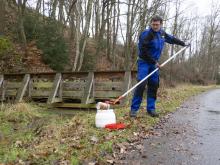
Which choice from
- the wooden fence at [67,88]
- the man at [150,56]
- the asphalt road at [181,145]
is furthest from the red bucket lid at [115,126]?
the wooden fence at [67,88]

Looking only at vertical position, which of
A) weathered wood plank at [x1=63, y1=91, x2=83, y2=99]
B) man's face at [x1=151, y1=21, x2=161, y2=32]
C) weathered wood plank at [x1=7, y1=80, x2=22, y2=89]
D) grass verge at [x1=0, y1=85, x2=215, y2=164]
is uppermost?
man's face at [x1=151, y1=21, x2=161, y2=32]

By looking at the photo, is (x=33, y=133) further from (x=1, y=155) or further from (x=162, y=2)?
(x=162, y=2)

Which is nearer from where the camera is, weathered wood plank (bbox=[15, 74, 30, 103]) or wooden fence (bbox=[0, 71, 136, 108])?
wooden fence (bbox=[0, 71, 136, 108])

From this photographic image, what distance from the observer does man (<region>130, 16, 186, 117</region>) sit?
7473 mm

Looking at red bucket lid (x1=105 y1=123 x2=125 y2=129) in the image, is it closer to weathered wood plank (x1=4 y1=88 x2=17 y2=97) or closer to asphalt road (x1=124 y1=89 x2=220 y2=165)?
asphalt road (x1=124 y1=89 x2=220 y2=165)

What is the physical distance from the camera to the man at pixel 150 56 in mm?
7473

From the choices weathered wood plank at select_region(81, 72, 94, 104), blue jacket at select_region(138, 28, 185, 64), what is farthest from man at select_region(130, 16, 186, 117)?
weathered wood plank at select_region(81, 72, 94, 104)

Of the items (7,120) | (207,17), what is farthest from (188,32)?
(7,120)

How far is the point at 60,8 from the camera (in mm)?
27219

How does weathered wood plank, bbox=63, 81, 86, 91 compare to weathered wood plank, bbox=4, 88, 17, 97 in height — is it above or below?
above

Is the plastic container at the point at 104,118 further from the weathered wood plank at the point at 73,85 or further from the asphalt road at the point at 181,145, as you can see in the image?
the weathered wood plank at the point at 73,85

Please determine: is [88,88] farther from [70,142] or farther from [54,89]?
[70,142]

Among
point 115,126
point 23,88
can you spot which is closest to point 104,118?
point 115,126

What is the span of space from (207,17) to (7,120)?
50.3 meters
